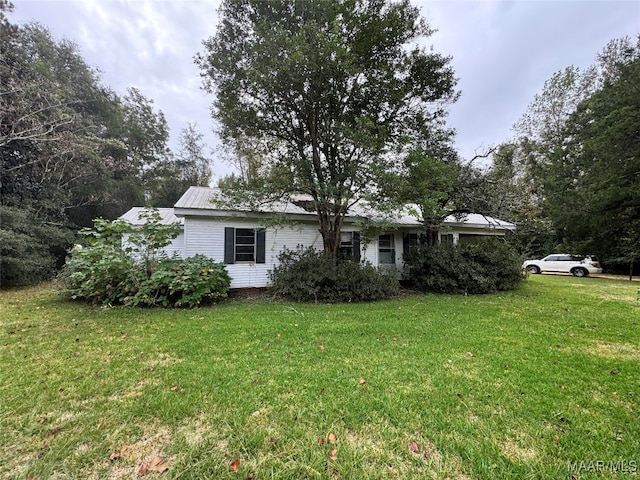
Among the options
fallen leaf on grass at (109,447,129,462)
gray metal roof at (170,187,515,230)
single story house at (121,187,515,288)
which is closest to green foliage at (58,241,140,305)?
single story house at (121,187,515,288)

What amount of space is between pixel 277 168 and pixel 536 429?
7.44 m

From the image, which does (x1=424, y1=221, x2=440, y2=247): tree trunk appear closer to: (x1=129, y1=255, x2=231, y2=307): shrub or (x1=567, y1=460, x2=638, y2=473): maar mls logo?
(x1=129, y1=255, x2=231, y2=307): shrub

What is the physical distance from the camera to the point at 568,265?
1766cm

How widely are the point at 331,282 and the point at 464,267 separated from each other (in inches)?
200

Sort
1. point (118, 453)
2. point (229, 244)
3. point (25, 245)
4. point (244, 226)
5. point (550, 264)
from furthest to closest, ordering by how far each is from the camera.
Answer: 1. point (550, 264)
2. point (25, 245)
3. point (244, 226)
4. point (229, 244)
5. point (118, 453)

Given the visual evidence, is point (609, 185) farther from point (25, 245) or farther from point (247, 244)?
point (25, 245)

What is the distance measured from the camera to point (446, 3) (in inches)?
309

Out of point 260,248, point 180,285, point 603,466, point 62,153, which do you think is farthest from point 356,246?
point 62,153

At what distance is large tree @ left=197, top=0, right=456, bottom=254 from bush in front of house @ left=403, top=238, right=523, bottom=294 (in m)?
3.73

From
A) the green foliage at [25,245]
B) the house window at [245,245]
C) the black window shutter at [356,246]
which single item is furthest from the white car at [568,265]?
the green foliage at [25,245]

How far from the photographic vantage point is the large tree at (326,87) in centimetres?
704

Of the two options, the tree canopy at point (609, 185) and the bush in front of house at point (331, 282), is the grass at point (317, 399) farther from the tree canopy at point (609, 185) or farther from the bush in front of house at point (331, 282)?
the tree canopy at point (609, 185)

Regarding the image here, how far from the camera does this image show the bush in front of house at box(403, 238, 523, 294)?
32.0ft

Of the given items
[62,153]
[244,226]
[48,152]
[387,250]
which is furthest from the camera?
[48,152]
